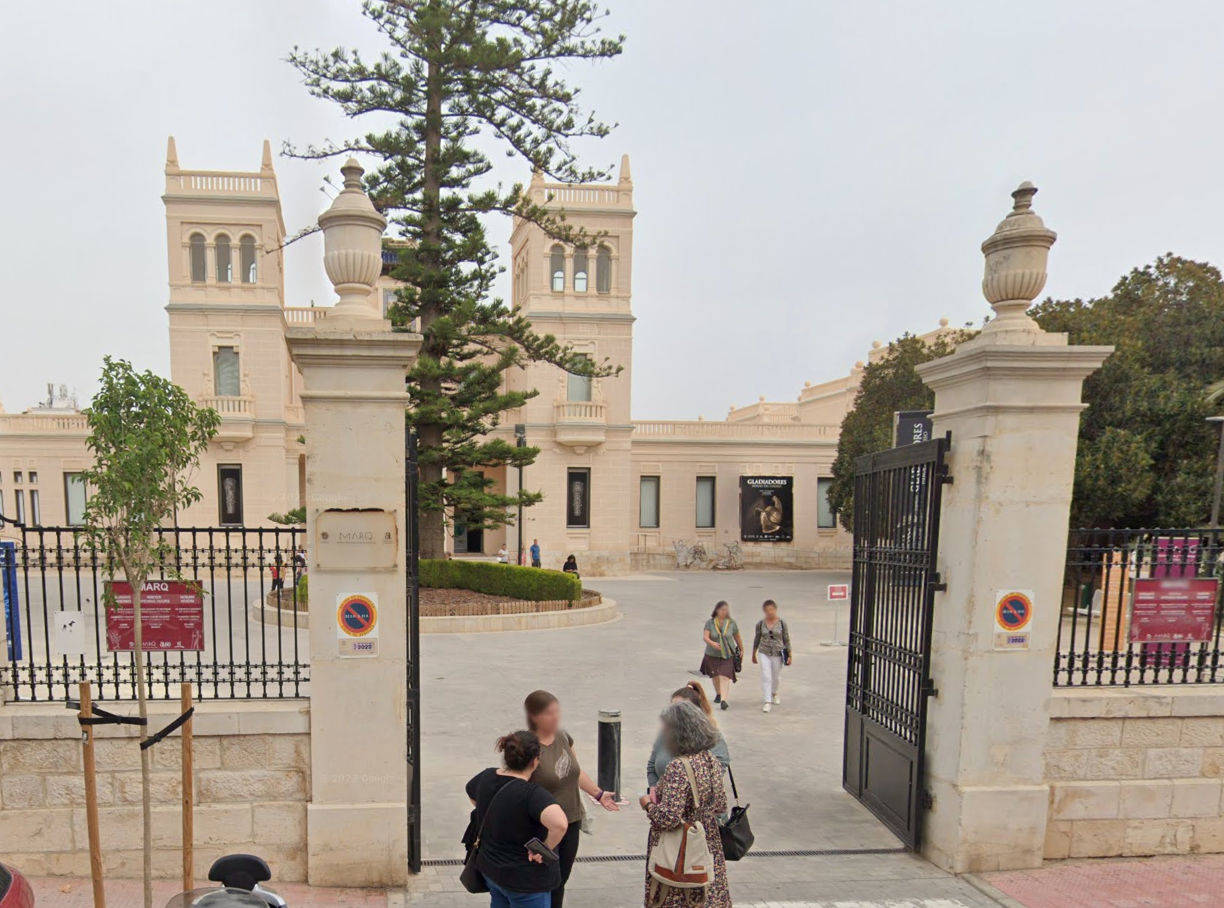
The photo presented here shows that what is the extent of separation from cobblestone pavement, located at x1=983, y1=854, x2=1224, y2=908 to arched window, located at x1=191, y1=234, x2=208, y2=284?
29817 millimetres

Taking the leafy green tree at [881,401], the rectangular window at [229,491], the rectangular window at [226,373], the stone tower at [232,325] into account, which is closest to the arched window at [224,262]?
the stone tower at [232,325]

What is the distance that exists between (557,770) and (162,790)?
3040 mm

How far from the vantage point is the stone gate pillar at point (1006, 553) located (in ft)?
17.4

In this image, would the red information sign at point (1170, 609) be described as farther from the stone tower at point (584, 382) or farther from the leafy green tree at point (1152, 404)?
the stone tower at point (584, 382)

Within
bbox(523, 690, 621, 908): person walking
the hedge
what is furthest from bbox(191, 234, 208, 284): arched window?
bbox(523, 690, 621, 908): person walking

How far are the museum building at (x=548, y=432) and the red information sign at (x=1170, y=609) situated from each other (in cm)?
2180

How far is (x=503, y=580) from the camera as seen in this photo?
17.8m

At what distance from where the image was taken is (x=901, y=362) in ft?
84.5

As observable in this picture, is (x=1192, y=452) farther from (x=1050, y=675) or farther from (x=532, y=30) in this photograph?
(x=532, y=30)

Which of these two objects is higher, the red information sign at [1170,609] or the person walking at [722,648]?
the red information sign at [1170,609]

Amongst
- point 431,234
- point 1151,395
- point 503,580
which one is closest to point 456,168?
point 431,234

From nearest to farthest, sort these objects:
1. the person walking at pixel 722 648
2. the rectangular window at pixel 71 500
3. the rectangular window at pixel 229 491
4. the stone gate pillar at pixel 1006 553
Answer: the stone gate pillar at pixel 1006 553, the person walking at pixel 722 648, the rectangular window at pixel 229 491, the rectangular window at pixel 71 500

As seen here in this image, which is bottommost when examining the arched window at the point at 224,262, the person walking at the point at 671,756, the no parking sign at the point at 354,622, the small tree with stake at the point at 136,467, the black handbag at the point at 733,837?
the black handbag at the point at 733,837

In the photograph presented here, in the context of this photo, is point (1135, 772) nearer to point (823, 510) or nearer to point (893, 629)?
point (893, 629)
